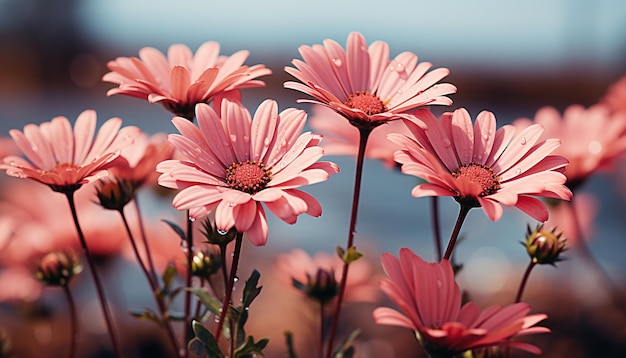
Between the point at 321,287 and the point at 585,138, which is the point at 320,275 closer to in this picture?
the point at 321,287

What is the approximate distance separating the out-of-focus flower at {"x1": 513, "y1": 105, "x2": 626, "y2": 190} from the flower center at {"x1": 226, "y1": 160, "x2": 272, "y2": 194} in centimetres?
41

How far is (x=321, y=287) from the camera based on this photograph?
923 mm

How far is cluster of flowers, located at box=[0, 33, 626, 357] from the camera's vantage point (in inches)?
22.8

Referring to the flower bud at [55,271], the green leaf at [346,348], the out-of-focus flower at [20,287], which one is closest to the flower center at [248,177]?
the green leaf at [346,348]

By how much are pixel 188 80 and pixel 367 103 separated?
21 centimetres

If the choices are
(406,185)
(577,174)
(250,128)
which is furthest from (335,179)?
(250,128)

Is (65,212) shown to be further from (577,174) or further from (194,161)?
(577,174)

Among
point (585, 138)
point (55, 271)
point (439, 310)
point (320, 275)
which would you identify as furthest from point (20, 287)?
point (585, 138)

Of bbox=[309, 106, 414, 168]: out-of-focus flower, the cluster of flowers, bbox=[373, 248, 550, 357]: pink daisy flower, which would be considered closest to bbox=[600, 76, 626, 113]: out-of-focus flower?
the cluster of flowers

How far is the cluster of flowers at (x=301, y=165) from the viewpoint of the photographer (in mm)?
578

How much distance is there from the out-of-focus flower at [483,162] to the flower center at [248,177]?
147 mm

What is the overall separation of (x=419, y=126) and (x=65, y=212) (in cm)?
92

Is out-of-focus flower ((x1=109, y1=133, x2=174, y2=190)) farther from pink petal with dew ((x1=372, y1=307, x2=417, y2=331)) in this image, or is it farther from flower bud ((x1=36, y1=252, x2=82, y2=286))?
pink petal with dew ((x1=372, y1=307, x2=417, y2=331))

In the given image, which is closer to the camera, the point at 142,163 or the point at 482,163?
the point at 482,163
